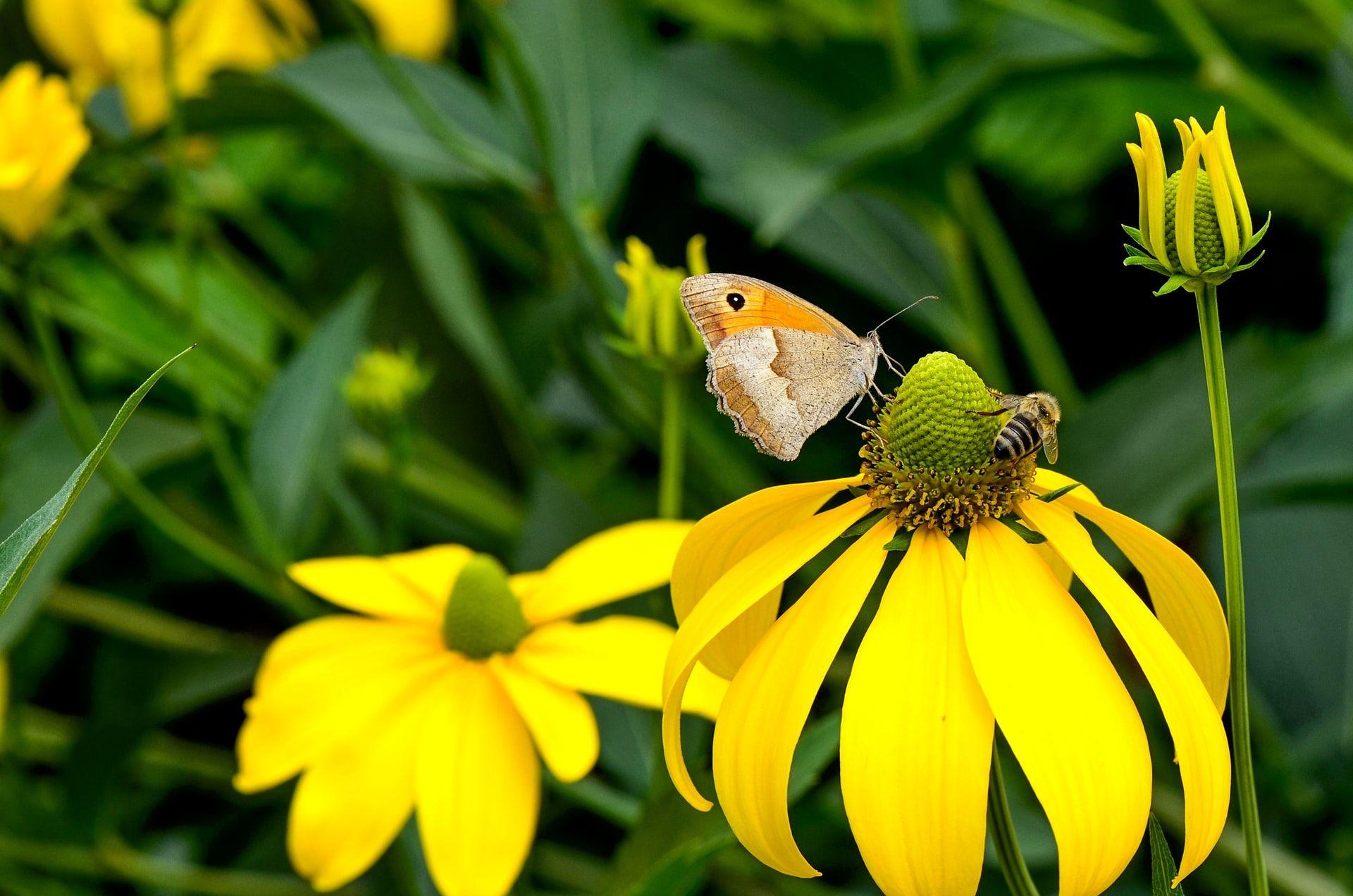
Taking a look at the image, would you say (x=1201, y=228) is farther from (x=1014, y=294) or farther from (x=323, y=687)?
(x=1014, y=294)

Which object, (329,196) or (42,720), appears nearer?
(42,720)

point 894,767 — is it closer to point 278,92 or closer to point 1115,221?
point 278,92

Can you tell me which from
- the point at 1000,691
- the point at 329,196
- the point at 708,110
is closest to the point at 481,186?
the point at 708,110

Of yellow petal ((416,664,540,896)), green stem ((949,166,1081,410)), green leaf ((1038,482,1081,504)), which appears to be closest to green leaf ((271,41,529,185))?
green stem ((949,166,1081,410))

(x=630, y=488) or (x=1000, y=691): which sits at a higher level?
(x=1000, y=691)

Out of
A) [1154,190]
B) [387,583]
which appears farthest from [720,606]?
[387,583]
